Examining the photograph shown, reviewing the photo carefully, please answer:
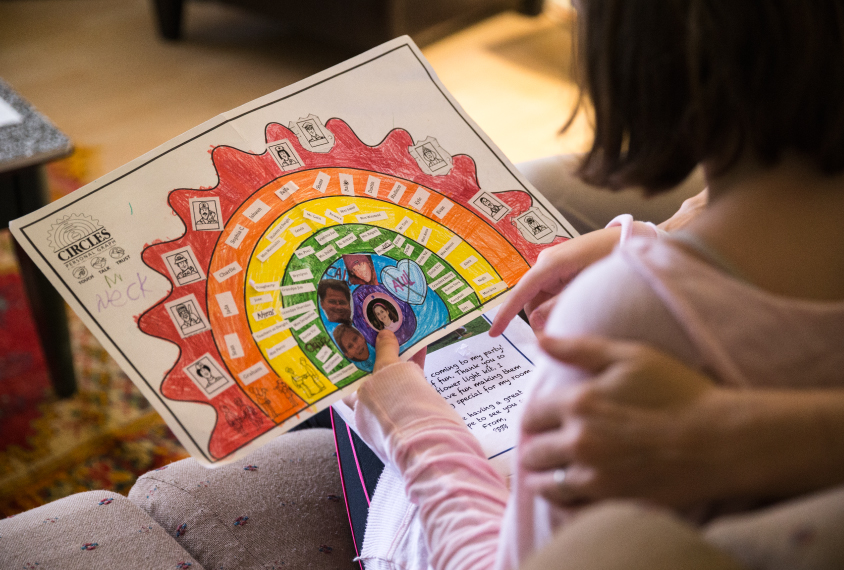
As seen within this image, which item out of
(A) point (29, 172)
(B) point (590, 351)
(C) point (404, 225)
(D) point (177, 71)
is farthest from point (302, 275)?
(D) point (177, 71)

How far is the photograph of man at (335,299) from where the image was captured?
A: 0.59 meters

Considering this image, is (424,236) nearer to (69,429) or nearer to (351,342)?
(351,342)

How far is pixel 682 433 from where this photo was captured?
1.08 feet

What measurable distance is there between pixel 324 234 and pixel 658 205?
509mm

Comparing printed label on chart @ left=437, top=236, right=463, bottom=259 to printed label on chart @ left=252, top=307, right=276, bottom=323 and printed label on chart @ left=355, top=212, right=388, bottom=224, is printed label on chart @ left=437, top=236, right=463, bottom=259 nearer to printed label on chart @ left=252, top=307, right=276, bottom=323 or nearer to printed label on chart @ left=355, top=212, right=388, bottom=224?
printed label on chart @ left=355, top=212, right=388, bottom=224

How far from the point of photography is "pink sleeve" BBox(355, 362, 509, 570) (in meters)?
0.49

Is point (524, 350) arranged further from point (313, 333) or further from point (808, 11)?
point (808, 11)

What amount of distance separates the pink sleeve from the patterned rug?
2.54 ft

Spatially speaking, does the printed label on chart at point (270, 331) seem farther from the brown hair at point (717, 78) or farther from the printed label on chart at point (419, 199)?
the brown hair at point (717, 78)

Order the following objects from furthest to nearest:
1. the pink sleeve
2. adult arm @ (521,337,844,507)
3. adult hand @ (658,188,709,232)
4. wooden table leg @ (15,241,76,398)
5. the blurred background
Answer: the blurred background < wooden table leg @ (15,241,76,398) < adult hand @ (658,188,709,232) < the pink sleeve < adult arm @ (521,337,844,507)

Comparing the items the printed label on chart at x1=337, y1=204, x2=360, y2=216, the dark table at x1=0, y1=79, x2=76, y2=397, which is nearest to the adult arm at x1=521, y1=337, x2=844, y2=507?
the printed label on chart at x1=337, y1=204, x2=360, y2=216

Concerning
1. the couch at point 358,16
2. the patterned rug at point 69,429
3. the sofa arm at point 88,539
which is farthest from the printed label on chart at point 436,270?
the couch at point 358,16

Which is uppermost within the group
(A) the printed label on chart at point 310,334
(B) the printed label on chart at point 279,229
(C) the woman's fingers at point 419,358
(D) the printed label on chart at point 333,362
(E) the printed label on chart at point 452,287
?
(B) the printed label on chart at point 279,229

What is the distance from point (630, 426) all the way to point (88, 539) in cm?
48
